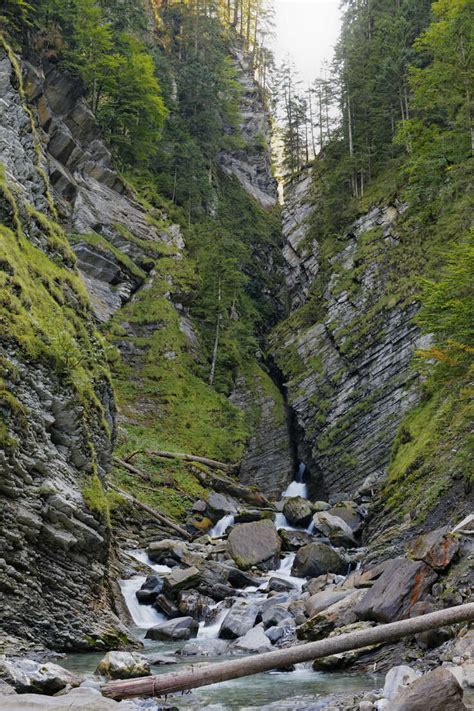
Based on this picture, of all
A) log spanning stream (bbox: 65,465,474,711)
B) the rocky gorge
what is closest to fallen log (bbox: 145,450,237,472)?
the rocky gorge

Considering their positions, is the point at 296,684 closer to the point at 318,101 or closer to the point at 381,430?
the point at 381,430

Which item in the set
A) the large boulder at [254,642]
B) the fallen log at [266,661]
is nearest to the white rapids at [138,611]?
the large boulder at [254,642]

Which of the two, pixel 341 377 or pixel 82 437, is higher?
pixel 82 437

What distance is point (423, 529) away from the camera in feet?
45.0

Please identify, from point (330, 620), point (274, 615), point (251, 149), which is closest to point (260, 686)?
point (330, 620)

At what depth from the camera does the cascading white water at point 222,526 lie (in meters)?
23.8

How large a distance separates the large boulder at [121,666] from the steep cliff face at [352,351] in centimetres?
1960

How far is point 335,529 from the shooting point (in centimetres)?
2147

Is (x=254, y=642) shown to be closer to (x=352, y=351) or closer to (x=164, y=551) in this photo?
(x=164, y=551)

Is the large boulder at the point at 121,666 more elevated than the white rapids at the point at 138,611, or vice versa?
the large boulder at the point at 121,666

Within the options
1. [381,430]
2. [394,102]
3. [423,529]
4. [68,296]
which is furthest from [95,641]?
[394,102]

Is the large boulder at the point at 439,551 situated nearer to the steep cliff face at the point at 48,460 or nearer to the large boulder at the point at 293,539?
the steep cliff face at the point at 48,460

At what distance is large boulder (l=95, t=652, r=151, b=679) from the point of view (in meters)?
8.80

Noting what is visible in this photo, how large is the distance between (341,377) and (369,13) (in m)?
37.4
